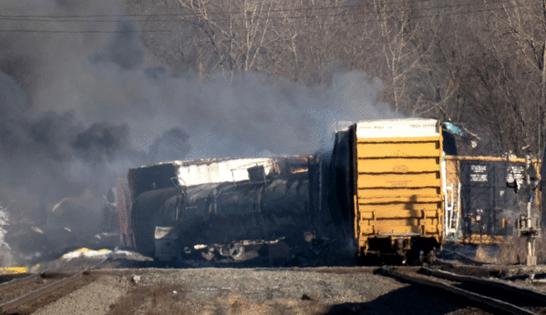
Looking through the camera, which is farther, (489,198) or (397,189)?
(489,198)

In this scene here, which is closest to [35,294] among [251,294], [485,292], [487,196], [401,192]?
[251,294]

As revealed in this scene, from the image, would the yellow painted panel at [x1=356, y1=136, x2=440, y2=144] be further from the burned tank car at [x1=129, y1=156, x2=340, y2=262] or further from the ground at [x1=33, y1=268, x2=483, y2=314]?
the burned tank car at [x1=129, y1=156, x2=340, y2=262]

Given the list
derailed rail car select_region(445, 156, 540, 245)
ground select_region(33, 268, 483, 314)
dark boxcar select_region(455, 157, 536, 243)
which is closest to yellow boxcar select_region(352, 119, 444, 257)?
ground select_region(33, 268, 483, 314)

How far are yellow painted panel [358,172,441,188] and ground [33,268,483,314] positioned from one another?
2.38 metres

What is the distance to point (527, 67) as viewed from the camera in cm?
3438

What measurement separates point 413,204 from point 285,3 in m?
39.1

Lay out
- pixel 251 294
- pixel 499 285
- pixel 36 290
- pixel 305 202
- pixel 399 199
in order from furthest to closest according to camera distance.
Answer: pixel 305 202 < pixel 399 199 < pixel 36 290 < pixel 251 294 < pixel 499 285

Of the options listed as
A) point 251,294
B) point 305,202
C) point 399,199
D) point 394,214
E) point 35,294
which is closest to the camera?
point 35,294

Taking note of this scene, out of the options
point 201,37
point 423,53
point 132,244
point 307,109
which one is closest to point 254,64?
point 201,37

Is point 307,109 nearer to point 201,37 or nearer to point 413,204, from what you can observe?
point 201,37

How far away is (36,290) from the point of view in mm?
15430

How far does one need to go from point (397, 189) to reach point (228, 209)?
10320mm

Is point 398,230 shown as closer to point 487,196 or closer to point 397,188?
point 397,188

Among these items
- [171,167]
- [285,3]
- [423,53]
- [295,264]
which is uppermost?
[285,3]
